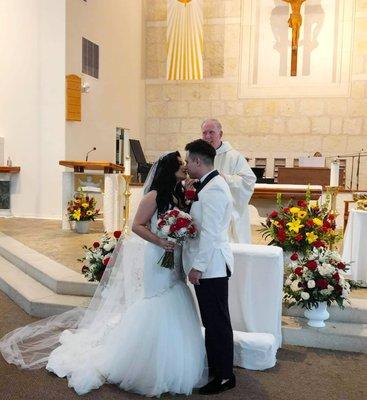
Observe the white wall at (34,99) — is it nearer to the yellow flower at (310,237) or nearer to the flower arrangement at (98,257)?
the flower arrangement at (98,257)

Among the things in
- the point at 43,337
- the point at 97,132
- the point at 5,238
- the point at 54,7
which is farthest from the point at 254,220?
the point at 43,337

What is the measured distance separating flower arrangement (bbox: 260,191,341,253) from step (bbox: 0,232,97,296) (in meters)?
1.86

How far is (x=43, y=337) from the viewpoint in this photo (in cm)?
394

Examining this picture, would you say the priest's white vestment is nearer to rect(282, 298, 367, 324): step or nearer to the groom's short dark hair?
rect(282, 298, 367, 324): step

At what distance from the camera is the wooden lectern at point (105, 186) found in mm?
7324

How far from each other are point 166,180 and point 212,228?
0.42 m

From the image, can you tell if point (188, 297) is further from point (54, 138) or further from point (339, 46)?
point (339, 46)

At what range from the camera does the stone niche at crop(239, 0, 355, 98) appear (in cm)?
1128

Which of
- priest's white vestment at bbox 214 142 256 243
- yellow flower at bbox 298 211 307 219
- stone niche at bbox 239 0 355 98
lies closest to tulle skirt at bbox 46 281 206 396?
priest's white vestment at bbox 214 142 256 243

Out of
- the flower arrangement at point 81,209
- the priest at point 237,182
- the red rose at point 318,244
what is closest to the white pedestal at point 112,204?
the flower arrangement at point 81,209

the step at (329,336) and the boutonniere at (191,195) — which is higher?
the boutonniere at (191,195)

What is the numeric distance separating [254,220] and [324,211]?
4.90 m

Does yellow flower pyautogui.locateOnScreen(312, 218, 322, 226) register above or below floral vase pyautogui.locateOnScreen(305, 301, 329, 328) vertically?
above

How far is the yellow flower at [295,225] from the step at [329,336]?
910 millimetres
